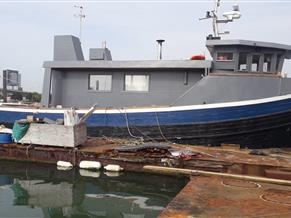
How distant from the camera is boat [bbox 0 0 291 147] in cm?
1092

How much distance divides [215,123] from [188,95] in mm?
1254

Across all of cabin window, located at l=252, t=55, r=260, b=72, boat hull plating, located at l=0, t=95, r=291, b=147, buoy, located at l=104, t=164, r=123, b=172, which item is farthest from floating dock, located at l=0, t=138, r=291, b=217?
cabin window, located at l=252, t=55, r=260, b=72

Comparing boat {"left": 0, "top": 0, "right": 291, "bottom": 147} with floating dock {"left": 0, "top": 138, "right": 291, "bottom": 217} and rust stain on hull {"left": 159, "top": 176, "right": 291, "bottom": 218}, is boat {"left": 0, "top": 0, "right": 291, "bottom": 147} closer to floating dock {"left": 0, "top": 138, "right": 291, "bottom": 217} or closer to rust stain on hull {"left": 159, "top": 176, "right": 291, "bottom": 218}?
floating dock {"left": 0, "top": 138, "right": 291, "bottom": 217}

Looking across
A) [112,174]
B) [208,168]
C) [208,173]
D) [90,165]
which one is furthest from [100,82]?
[208,173]

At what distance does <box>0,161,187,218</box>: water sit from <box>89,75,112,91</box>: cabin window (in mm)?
3688

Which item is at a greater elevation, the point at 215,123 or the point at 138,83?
the point at 138,83

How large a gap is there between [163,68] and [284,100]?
3909 mm

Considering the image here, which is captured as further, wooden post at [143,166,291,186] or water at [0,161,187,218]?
wooden post at [143,166,291,186]

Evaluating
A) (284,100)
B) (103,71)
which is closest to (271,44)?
(284,100)

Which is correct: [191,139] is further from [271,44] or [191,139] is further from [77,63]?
[77,63]

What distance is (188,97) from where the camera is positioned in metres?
11.5

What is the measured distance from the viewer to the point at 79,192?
874cm

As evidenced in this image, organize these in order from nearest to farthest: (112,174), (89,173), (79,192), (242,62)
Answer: (79,192), (112,174), (89,173), (242,62)

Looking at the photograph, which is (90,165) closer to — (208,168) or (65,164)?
(65,164)
